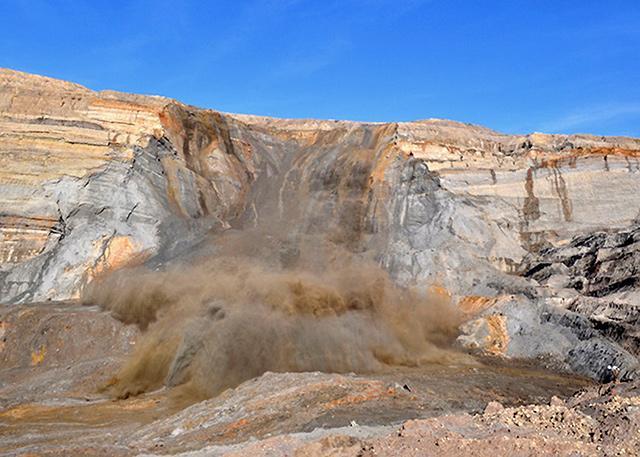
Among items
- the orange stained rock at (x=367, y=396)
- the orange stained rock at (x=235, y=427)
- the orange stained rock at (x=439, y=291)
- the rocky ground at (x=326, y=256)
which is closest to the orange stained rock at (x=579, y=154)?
the rocky ground at (x=326, y=256)

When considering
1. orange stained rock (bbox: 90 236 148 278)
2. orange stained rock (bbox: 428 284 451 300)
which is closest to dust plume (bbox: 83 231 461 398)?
orange stained rock (bbox: 428 284 451 300)

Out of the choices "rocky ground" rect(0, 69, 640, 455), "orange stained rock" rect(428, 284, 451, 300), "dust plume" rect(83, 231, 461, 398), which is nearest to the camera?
"rocky ground" rect(0, 69, 640, 455)

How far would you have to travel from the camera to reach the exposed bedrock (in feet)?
62.5

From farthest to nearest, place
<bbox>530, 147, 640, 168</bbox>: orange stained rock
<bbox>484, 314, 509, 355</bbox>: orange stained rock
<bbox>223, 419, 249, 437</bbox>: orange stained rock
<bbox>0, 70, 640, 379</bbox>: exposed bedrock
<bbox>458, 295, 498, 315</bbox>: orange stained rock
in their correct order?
<bbox>530, 147, 640, 168</bbox>: orange stained rock < <bbox>458, 295, 498, 315</bbox>: orange stained rock < <bbox>0, 70, 640, 379</bbox>: exposed bedrock < <bbox>484, 314, 509, 355</bbox>: orange stained rock < <bbox>223, 419, 249, 437</bbox>: orange stained rock

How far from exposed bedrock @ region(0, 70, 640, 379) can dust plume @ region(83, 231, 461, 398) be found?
174 cm

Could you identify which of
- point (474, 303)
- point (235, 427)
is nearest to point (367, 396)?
point (235, 427)

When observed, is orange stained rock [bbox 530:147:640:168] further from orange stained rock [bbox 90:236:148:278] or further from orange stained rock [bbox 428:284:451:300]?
orange stained rock [bbox 90:236:148:278]

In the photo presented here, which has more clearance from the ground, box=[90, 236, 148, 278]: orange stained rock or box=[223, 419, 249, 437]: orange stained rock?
box=[90, 236, 148, 278]: orange stained rock

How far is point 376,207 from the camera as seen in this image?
2811 centimetres

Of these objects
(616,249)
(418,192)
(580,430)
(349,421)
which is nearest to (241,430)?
(349,421)

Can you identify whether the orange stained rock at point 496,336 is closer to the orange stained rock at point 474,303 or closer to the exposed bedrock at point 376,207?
the exposed bedrock at point 376,207

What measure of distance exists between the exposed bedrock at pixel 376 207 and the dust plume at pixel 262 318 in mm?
1737

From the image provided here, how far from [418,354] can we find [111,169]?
15730 millimetres

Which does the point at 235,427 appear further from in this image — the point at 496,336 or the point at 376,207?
the point at 376,207
